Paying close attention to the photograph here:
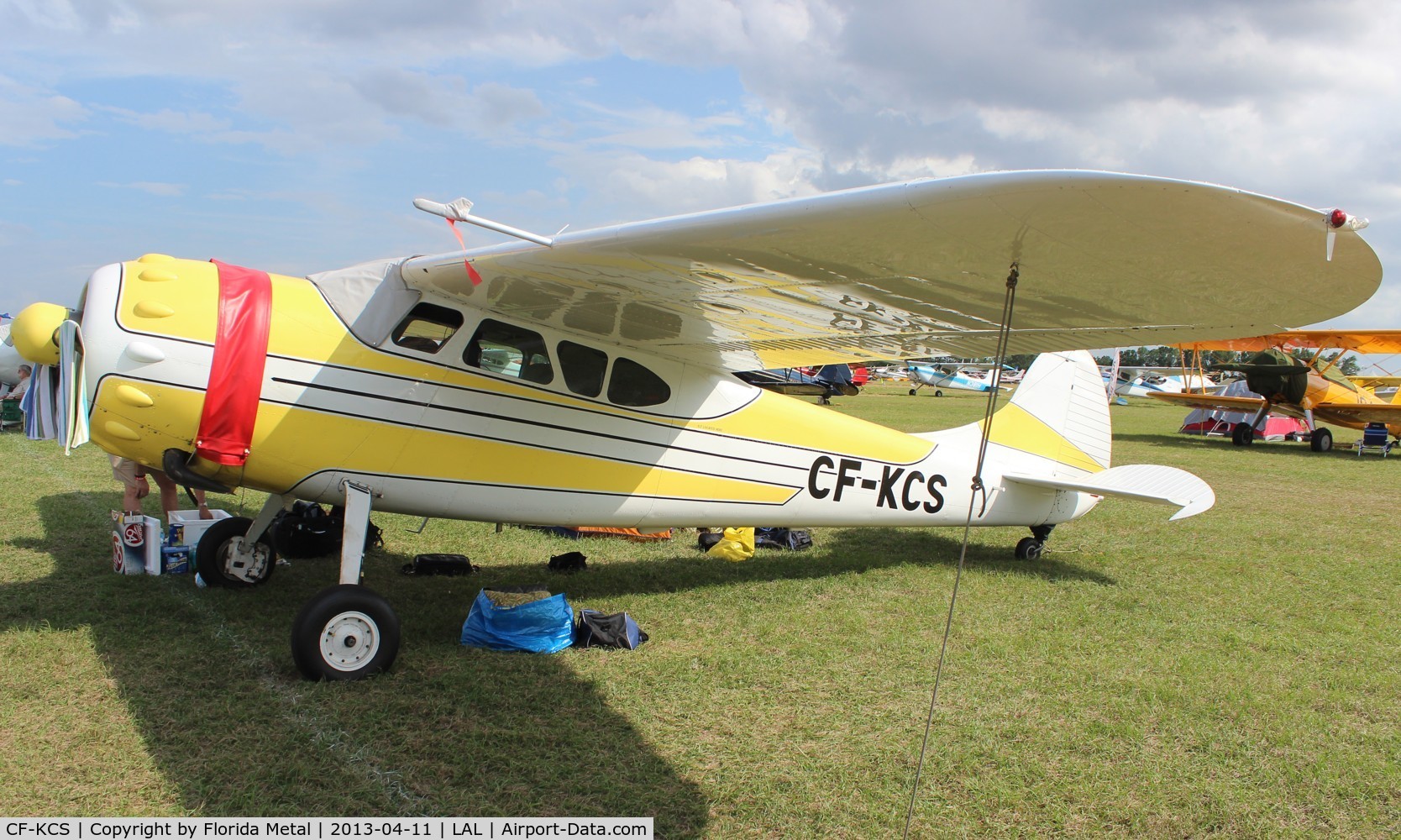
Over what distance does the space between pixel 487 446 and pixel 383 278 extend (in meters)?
1.15

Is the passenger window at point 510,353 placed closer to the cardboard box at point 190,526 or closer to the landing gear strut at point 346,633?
the landing gear strut at point 346,633

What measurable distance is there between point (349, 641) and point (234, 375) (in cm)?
152

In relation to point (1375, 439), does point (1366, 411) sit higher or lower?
higher

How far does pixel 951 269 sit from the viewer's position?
2.97 meters

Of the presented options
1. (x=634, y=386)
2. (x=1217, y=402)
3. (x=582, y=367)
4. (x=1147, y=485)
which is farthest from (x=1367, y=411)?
(x=582, y=367)

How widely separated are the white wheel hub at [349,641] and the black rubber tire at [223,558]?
2133mm

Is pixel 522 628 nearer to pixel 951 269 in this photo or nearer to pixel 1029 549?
pixel 951 269

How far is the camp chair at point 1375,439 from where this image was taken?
770 inches

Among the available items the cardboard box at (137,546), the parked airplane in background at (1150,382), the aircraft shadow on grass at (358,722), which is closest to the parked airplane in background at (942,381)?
the parked airplane in background at (1150,382)

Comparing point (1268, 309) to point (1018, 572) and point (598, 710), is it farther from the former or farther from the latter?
point (1018, 572)

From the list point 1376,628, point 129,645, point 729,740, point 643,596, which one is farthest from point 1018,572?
point 129,645

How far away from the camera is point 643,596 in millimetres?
6246

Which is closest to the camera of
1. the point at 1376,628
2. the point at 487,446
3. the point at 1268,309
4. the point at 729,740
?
the point at 1268,309

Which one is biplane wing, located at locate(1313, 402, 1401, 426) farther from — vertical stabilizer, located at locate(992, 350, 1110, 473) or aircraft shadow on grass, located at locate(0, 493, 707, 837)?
aircraft shadow on grass, located at locate(0, 493, 707, 837)
